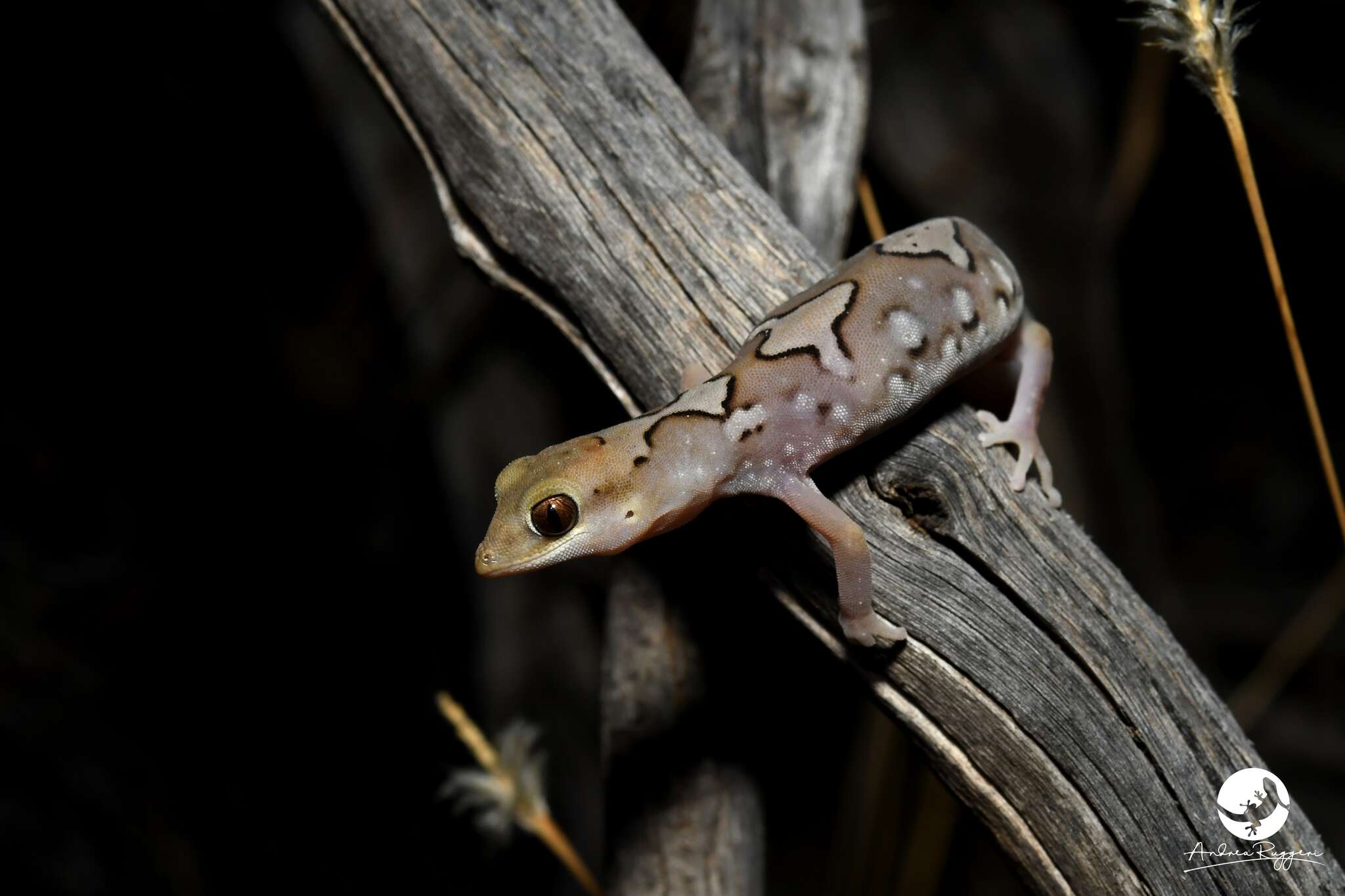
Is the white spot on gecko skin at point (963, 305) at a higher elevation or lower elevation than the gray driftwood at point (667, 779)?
higher

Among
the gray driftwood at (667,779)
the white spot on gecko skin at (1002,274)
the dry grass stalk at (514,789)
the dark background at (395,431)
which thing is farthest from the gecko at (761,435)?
the dark background at (395,431)

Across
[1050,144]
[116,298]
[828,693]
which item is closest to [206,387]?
[116,298]

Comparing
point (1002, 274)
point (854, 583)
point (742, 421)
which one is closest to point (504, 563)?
point (742, 421)

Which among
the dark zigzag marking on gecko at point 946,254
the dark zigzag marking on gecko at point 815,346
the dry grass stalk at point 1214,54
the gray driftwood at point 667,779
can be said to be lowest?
the gray driftwood at point 667,779

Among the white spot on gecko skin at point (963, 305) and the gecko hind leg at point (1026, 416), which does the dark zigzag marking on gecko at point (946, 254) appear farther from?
the gecko hind leg at point (1026, 416)

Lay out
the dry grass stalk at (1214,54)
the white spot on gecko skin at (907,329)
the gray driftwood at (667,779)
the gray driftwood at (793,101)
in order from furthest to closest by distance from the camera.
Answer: the gray driftwood at (793,101), the gray driftwood at (667,779), the white spot on gecko skin at (907,329), the dry grass stalk at (1214,54)

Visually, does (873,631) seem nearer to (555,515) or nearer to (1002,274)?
(555,515)

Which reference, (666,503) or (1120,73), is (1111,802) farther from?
(1120,73)
